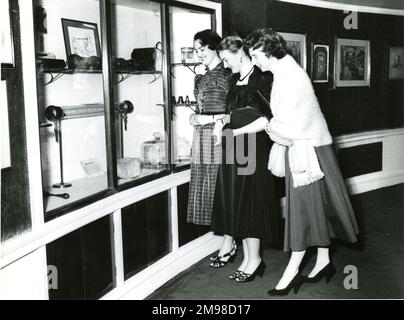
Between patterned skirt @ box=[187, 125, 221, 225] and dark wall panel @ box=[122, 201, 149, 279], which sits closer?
dark wall panel @ box=[122, 201, 149, 279]

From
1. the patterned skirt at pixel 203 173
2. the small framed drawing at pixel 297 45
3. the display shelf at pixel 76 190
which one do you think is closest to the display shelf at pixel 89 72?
the patterned skirt at pixel 203 173

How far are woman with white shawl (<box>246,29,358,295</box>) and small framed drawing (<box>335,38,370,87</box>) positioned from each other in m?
3.06

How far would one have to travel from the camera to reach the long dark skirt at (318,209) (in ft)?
9.97

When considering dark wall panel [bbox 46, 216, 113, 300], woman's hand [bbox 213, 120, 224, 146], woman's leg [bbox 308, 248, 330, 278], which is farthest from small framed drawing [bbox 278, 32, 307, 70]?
dark wall panel [bbox 46, 216, 113, 300]

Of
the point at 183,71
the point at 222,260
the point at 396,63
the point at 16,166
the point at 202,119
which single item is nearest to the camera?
the point at 16,166

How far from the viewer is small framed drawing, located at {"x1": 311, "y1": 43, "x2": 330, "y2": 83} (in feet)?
18.2

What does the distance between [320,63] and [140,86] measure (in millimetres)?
2574

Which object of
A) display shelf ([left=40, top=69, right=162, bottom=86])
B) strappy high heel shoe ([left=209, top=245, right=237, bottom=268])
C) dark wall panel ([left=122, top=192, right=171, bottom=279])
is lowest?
strappy high heel shoe ([left=209, top=245, right=237, bottom=268])

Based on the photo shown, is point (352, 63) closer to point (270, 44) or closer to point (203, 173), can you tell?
point (203, 173)

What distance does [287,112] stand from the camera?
2916mm

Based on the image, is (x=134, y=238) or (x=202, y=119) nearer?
(x=134, y=238)

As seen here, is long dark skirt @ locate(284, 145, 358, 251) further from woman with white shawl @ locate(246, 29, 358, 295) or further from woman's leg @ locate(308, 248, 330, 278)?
woman's leg @ locate(308, 248, 330, 278)

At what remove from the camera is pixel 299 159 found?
2.94 metres

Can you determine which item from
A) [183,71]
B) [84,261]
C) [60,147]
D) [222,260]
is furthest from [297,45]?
[84,261]
